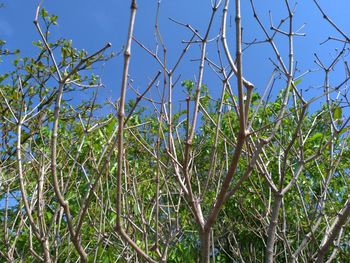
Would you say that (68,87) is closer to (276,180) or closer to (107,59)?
(107,59)

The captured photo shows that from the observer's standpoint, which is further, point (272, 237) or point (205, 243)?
point (272, 237)

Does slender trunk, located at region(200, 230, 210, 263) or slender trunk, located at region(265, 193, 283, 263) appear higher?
slender trunk, located at region(265, 193, 283, 263)

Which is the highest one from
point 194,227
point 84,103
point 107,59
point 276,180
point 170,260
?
point 107,59

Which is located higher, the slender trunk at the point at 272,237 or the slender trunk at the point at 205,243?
the slender trunk at the point at 272,237

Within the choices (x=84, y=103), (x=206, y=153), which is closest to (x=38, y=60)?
(x=84, y=103)

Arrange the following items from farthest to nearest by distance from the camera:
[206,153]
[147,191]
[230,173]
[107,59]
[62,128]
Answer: [107,59], [206,153], [62,128], [147,191], [230,173]

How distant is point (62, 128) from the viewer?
4844mm

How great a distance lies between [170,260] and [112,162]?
0.97m

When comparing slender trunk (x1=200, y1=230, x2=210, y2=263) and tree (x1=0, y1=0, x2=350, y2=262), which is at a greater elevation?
tree (x1=0, y1=0, x2=350, y2=262)

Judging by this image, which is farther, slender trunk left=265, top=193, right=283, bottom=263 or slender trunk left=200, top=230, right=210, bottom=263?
slender trunk left=265, top=193, right=283, bottom=263

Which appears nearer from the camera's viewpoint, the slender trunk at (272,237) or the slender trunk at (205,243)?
the slender trunk at (205,243)

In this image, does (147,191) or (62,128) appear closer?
(147,191)

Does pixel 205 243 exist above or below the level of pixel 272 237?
below

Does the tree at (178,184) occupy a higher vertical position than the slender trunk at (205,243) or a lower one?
higher
